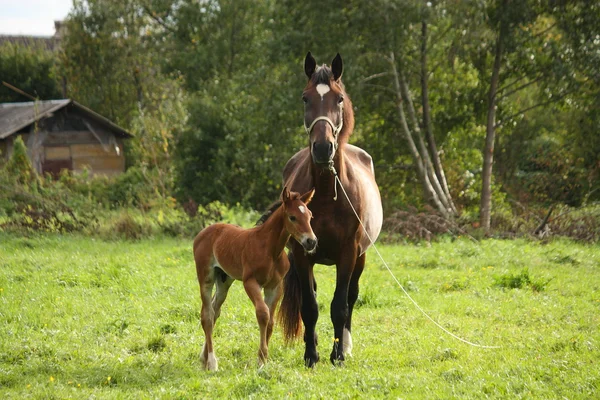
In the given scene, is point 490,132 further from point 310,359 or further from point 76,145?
point 76,145

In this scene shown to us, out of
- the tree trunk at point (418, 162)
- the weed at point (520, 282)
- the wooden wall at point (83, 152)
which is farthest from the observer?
the wooden wall at point (83, 152)

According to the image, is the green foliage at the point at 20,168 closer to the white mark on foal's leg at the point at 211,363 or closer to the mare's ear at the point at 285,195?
the white mark on foal's leg at the point at 211,363

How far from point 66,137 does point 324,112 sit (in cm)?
2740

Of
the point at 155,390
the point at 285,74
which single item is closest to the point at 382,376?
the point at 155,390

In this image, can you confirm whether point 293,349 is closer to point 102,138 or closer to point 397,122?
point 397,122

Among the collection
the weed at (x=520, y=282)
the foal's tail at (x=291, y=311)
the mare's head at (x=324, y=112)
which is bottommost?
the weed at (x=520, y=282)

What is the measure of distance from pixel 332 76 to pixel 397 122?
14.4 metres

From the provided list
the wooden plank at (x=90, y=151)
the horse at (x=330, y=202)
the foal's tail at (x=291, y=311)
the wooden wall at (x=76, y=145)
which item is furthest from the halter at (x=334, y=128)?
the wooden plank at (x=90, y=151)

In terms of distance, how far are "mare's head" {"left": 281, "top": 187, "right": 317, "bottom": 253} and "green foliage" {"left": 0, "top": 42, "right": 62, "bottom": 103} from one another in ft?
125

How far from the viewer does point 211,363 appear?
6523 mm

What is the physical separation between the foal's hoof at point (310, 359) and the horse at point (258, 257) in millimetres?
430

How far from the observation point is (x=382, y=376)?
6.05 m

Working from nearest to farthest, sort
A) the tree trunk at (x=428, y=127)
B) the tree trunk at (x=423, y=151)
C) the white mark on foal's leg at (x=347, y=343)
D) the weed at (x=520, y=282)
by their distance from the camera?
the white mark on foal's leg at (x=347, y=343) → the weed at (x=520, y=282) → the tree trunk at (x=428, y=127) → the tree trunk at (x=423, y=151)

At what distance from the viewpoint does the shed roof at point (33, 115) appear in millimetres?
29406
